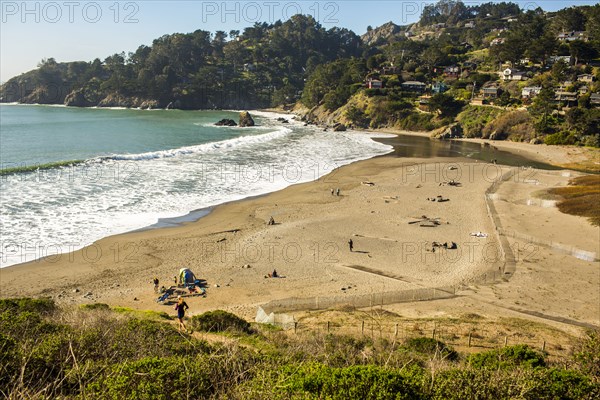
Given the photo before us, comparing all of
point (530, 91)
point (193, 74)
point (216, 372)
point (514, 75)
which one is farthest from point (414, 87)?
point (216, 372)

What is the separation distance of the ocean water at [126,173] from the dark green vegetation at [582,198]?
69.6 feet

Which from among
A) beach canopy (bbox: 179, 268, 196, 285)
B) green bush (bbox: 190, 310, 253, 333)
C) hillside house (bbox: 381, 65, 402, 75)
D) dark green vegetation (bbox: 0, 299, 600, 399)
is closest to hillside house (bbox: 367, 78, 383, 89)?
hillside house (bbox: 381, 65, 402, 75)

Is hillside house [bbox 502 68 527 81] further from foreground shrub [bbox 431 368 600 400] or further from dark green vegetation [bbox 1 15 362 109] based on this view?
foreground shrub [bbox 431 368 600 400]

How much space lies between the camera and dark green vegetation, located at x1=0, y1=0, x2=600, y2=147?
71438 millimetres

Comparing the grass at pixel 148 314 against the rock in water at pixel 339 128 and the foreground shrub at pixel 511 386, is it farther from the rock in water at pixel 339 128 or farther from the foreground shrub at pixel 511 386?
the rock in water at pixel 339 128

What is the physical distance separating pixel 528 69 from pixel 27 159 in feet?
317

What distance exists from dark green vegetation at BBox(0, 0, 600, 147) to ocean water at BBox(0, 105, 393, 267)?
23.2 metres

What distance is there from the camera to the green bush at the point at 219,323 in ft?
42.5

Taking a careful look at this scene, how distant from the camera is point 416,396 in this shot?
270 inches

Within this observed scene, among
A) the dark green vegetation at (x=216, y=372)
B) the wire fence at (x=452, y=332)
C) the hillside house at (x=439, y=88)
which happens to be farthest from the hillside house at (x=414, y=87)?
the dark green vegetation at (x=216, y=372)

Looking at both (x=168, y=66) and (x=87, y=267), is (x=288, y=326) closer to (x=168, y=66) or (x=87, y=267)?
(x=87, y=267)

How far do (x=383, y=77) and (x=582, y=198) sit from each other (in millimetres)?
77812

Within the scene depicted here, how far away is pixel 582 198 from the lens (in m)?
31.1

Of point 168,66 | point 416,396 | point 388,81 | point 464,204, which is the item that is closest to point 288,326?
point 416,396
